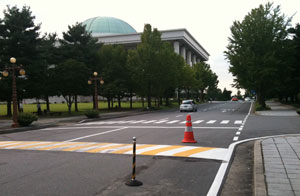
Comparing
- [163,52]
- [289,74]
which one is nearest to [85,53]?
[163,52]

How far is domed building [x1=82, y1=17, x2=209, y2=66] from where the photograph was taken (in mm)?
92562

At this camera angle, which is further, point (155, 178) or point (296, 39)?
point (296, 39)

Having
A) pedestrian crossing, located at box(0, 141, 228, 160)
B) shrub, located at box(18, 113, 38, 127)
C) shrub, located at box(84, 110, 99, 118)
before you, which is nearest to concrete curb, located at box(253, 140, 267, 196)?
pedestrian crossing, located at box(0, 141, 228, 160)

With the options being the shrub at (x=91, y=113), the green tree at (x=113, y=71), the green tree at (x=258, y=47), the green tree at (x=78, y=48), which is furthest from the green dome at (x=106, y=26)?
the shrub at (x=91, y=113)

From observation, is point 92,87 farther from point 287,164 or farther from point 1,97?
point 287,164

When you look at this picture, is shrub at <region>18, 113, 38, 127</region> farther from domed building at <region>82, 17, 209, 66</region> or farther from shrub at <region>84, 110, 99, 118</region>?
domed building at <region>82, 17, 209, 66</region>

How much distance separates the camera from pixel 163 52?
44.1m

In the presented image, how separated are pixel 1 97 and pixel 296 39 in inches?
1498

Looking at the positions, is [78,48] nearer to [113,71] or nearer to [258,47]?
[113,71]

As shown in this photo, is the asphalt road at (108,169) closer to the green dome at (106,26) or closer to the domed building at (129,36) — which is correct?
the domed building at (129,36)

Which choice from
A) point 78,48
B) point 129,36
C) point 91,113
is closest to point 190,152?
point 91,113

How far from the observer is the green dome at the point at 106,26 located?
360 feet

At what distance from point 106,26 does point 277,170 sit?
112 metres

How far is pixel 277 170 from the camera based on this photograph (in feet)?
18.9
